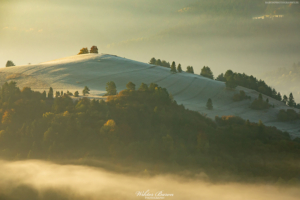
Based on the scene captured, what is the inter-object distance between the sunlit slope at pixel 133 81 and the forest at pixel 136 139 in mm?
16555

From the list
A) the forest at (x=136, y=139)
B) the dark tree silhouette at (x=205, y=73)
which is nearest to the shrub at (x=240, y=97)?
the forest at (x=136, y=139)

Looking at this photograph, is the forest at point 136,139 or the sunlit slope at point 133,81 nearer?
the forest at point 136,139

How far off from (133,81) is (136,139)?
44.0 m

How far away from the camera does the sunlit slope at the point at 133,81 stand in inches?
3546

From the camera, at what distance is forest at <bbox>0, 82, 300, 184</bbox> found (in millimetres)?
58969

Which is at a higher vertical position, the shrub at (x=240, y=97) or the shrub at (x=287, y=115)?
the shrub at (x=240, y=97)

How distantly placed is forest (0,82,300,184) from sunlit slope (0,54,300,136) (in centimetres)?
1656

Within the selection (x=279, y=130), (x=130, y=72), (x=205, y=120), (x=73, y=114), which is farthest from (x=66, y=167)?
(x=130, y=72)

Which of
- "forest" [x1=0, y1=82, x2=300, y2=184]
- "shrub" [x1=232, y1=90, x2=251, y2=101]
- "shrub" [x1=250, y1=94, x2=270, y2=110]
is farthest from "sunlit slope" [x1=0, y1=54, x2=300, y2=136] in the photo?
"forest" [x1=0, y1=82, x2=300, y2=184]

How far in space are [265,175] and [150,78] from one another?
6170 centimetres

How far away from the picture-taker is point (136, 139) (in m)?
63.7

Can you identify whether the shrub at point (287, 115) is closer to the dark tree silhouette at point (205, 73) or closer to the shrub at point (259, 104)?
the shrub at point (259, 104)

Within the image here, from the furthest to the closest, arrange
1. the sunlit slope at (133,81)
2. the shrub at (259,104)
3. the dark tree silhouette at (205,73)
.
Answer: the dark tree silhouette at (205,73)
the shrub at (259,104)
the sunlit slope at (133,81)

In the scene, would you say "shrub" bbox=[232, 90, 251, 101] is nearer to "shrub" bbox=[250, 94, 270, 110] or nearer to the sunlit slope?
the sunlit slope
